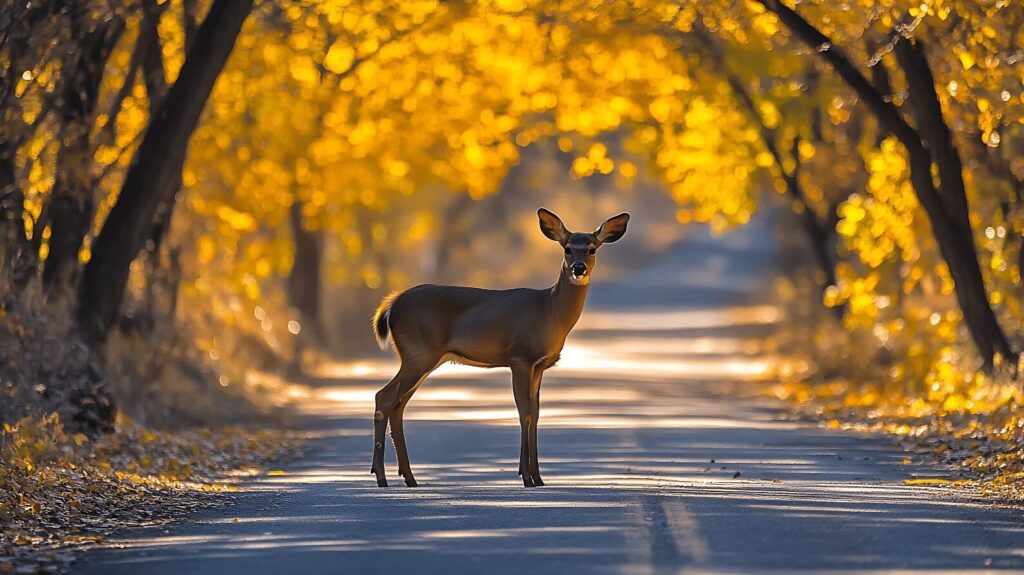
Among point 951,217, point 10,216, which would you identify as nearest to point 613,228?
point 10,216

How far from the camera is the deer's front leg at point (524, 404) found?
642 inches

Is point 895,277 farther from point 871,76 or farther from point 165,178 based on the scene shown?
point 165,178

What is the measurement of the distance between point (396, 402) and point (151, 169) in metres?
5.98

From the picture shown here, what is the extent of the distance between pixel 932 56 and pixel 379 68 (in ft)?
43.7

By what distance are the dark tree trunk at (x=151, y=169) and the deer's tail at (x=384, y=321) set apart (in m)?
4.98

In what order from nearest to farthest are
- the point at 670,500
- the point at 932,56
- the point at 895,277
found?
the point at 670,500, the point at 932,56, the point at 895,277

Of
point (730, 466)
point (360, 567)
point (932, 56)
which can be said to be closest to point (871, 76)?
point (932, 56)

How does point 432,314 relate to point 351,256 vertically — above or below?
above

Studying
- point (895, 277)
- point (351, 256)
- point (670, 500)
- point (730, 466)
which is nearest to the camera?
point (670, 500)

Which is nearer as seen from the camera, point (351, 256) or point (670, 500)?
point (670, 500)

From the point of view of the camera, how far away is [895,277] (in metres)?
32.8

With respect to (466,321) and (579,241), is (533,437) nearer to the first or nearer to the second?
(466,321)

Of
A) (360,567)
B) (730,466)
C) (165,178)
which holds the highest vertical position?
(165,178)

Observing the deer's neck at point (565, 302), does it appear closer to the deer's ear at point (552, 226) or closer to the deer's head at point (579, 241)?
the deer's head at point (579, 241)
